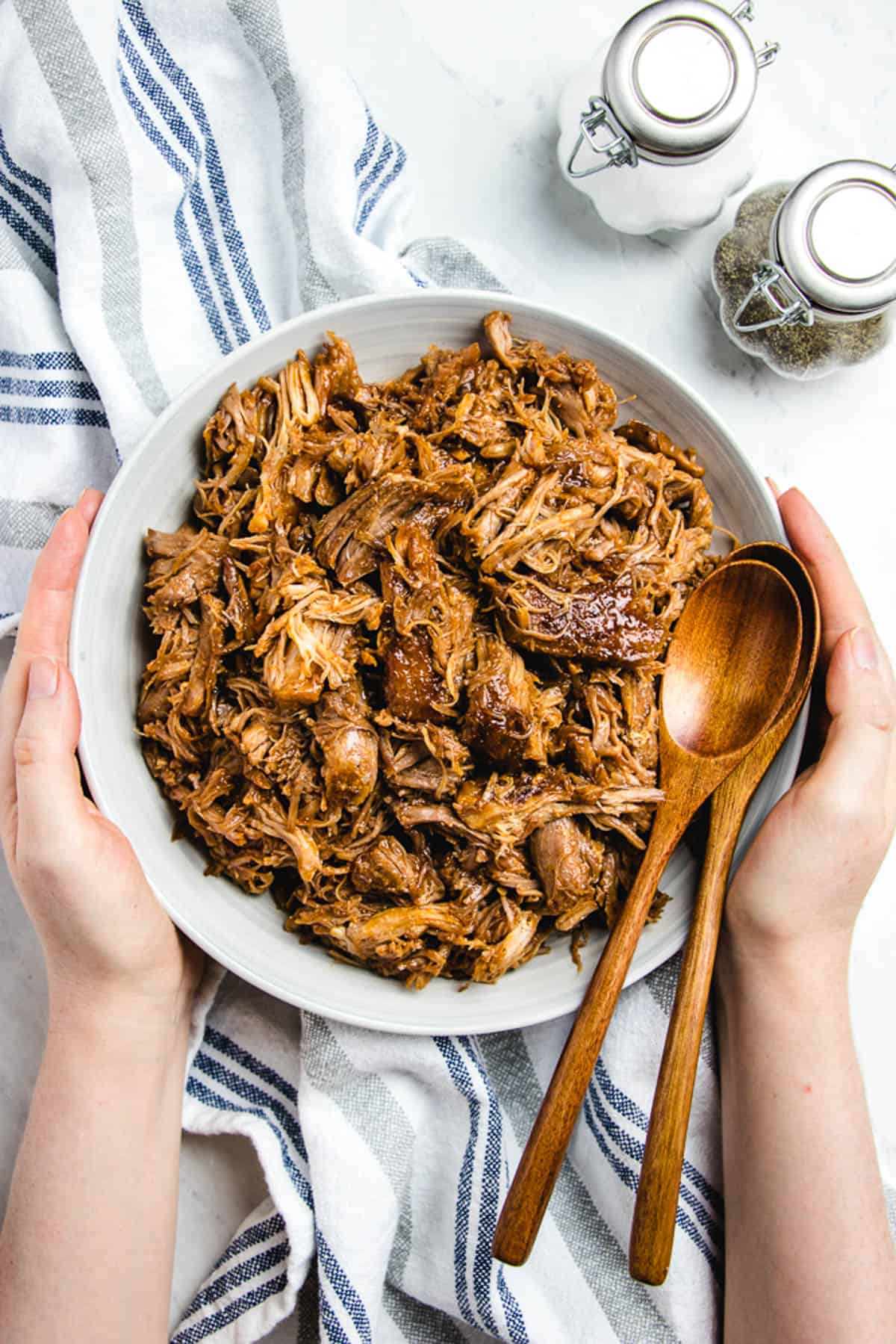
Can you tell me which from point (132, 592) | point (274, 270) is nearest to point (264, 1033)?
point (132, 592)

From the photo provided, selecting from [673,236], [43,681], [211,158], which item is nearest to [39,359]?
[211,158]

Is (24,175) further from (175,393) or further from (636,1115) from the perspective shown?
(636,1115)

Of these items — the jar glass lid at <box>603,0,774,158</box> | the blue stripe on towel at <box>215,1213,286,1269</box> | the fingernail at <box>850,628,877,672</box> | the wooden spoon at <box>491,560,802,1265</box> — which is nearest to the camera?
the wooden spoon at <box>491,560,802,1265</box>

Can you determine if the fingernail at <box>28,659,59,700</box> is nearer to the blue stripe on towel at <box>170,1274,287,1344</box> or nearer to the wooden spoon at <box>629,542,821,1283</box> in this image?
the wooden spoon at <box>629,542,821,1283</box>

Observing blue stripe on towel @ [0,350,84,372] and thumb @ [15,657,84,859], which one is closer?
thumb @ [15,657,84,859]

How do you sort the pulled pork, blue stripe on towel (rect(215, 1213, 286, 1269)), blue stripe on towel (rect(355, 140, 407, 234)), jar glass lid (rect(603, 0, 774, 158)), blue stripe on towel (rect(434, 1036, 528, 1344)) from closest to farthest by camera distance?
the pulled pork → jar glass lid (rect(603, 0, 774, 158)) → blue stripe on towel (rect(434, 1036, 528, 1344)) → blue stripe on towel (rect(215, 1213, 286, 1269)) → blue stripe on towel (rect(355, 140, 407, 234))

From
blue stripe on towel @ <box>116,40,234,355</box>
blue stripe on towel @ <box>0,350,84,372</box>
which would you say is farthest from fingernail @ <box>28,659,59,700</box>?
blue stripe on towel @ <box>116,40,234,355</box>
